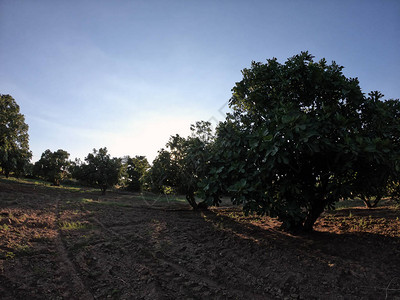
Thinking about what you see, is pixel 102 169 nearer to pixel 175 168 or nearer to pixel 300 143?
pixel 175 168

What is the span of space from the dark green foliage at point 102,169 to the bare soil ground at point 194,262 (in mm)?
20768

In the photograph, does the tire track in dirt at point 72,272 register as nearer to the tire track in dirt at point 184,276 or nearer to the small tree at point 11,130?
the tire track in dirt at point 184,276

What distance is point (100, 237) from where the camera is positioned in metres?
7.27

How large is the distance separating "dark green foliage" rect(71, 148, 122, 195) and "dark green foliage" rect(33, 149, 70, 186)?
37.6 feet

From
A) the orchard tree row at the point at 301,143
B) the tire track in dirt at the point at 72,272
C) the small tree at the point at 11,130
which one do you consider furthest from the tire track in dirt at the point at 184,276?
the small tree at the point at 11,130

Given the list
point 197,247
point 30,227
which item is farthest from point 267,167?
point 30,227

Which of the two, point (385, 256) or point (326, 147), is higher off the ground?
point (326, 147)

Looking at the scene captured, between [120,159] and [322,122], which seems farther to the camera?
[120,159]

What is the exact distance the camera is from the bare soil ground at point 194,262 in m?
4.00

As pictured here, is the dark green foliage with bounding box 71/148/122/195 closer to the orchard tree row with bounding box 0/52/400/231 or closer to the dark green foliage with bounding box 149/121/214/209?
the dark green foliage with bounding box 149/121/214/209

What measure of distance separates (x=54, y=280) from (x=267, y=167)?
5.36 meters

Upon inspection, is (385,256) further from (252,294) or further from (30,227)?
(30,227)

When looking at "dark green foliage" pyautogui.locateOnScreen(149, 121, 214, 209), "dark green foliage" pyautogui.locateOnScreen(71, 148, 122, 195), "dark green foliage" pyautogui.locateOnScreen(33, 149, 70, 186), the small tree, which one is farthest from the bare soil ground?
"dark green foliage" pyautogui.locateOnScreen(33, 149, 70, 186)

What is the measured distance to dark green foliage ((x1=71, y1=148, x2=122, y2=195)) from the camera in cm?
2837
